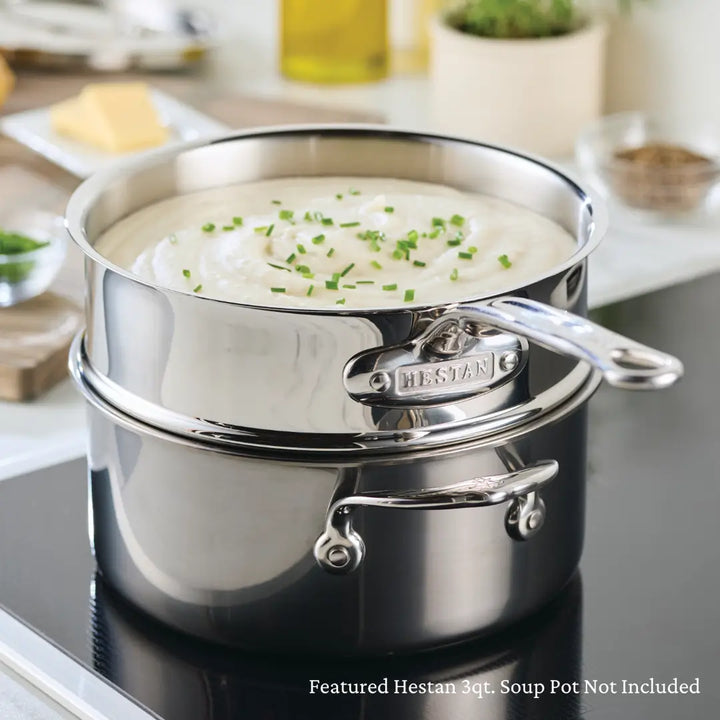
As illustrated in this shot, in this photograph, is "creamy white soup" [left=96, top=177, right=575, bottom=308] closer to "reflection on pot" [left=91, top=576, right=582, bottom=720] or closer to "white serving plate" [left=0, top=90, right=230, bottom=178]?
"reflection on pot" [left=91, top=576, right=582, bottom=720]

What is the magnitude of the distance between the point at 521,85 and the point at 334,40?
37 centimetres

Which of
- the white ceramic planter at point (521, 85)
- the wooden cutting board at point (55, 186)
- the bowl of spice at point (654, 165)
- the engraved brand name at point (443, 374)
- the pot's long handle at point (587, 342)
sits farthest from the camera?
the white ceramic planter at point (521, 85)

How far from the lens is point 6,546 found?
0.91 meters

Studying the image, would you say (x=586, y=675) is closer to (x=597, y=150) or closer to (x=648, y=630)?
(x=648, y=630)

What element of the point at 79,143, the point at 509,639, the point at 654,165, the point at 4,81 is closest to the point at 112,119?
the point at 79,143

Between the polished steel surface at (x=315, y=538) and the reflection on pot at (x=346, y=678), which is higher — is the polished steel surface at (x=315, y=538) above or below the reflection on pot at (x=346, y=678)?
above

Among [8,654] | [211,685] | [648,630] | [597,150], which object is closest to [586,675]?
[648,630]

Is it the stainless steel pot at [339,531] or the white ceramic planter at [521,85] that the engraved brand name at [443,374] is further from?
the white ceramic planter at [521,85]

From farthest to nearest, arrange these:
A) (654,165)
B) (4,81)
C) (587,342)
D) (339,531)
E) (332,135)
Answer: (4,81)
(654,165)
(332,135)
(339,531)
(587,342)

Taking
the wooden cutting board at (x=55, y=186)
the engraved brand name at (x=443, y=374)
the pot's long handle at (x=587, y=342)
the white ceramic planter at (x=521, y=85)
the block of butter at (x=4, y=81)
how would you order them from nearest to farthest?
the pot's long handle at (x=587, y=342) → the engraved brand name at (x=443, y=374) → the wooden cutting board at (x=55, y=186) → the white ceramic planter at (x=521, y=85) → the block of butter at (x=4, y=81)

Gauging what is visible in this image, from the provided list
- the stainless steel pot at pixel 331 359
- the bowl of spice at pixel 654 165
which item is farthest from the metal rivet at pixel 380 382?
the bowl of spice at pixel 654 165

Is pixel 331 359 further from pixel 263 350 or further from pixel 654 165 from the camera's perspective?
pixel 654 165

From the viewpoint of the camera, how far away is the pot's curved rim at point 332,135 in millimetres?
673

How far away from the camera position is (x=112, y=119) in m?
1.52
